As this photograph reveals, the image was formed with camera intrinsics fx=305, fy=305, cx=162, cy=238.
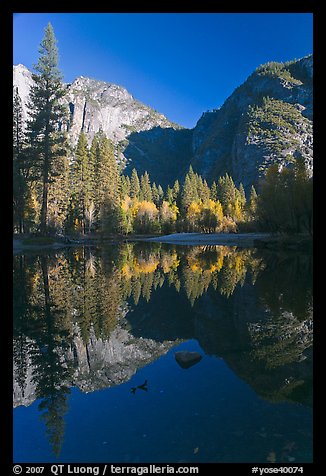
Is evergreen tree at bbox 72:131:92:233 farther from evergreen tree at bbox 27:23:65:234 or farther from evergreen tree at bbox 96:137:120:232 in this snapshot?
evergreen tree at bbox 27:23:65:234

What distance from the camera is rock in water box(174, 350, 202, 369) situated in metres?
6.68

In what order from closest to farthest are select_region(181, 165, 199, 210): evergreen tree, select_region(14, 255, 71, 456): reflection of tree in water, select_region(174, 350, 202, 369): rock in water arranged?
select_region(14, 255, 71, 456): reflection of tree in water < select_region(174, 350, 202, 369): rock in water < select_region(181, 165, 199, 210): evergreen tree

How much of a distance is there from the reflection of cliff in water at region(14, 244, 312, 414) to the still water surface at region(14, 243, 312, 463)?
0.03 m

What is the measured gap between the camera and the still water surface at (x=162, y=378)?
4.07 m

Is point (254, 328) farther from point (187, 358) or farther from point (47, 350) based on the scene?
point (47, 350)

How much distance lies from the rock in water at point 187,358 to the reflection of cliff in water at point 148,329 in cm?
46

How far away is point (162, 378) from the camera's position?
20.2 feet

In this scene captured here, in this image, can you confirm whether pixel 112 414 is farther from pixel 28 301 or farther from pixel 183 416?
pixel 28 301

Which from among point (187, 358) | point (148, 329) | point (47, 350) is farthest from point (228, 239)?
point (47, 350)

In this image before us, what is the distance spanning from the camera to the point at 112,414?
16.1 feet

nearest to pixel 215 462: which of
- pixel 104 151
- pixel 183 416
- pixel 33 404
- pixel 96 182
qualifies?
pixel 183 416

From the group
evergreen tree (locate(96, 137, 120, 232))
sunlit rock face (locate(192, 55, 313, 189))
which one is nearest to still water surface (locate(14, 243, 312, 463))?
evergreen tree (locate(96, 137, 120, 232))

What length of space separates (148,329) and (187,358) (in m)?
2.63

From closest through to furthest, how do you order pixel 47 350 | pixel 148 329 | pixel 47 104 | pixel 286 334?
1. pixel 47 350
2. pixel 286 334
3. pixel 148 329
4. pixel 47 104
